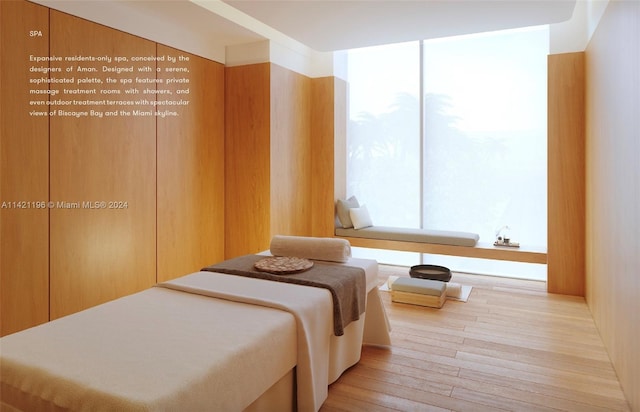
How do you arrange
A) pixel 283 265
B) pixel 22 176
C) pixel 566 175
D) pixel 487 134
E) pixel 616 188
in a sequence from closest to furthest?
pixel 283 265 → pixel 616 188 → pixel 22 176 → pixel 566 175 → pixel 487 134

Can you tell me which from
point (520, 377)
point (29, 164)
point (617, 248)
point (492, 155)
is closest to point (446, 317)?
point (520, 377)

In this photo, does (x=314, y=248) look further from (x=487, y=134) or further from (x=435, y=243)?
(x=487, y=134)

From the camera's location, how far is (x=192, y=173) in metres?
3.89

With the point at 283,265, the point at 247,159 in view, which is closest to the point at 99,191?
the point at 247,159

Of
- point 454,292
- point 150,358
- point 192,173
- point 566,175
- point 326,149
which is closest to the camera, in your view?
point 150,358

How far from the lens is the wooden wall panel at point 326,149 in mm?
4781

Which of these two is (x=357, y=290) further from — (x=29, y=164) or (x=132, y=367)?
(x=29, y=164)

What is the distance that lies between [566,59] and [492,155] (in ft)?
3.67

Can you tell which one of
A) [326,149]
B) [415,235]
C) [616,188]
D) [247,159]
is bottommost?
[415,235]

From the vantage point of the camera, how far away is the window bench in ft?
12.6

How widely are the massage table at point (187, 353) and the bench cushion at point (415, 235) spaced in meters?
2.41

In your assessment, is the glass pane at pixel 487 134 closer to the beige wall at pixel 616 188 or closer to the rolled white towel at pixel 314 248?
the beige wall at pixel 616 188

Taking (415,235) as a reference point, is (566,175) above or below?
above

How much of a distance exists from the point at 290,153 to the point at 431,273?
200cm
